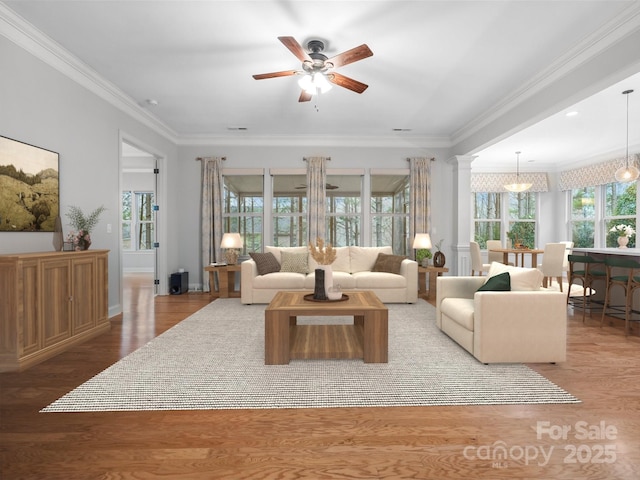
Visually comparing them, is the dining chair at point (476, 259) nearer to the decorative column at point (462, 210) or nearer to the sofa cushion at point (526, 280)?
the decorative column at point (462, 210)

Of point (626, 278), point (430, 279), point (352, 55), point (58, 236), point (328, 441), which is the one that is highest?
point (352, 55)

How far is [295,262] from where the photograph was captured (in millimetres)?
5637

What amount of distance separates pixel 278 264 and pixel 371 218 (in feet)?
7.18

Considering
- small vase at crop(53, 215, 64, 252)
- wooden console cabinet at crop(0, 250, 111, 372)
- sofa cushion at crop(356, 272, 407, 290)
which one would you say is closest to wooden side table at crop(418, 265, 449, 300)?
sofa cushion at crop(356, 272, 407, 290)

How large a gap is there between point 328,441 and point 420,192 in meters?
5.50

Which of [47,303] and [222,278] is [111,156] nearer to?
[47,303]

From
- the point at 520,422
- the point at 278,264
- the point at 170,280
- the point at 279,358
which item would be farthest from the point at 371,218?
the point at 520,422

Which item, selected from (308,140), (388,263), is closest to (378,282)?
(388,263)

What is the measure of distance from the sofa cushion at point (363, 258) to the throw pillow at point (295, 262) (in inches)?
32.0

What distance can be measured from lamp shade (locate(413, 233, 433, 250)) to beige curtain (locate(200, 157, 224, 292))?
3.59 m

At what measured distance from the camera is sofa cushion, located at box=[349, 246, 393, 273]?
19.2 feet

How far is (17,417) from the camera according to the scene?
2.03 metres

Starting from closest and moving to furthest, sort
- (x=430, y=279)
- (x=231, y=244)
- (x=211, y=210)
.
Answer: (x=231, y=244), (x=430, y=279), (x=211, y=210)

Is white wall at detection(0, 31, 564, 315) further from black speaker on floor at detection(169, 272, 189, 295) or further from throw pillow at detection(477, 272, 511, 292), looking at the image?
throw pillow at detection(477, 272, 511, 292)
